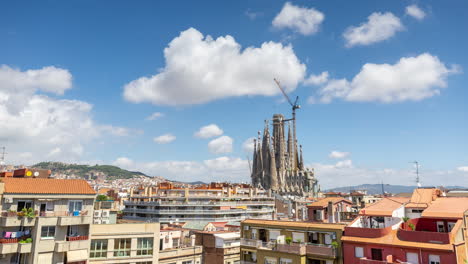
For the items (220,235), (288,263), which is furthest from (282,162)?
(288,263)

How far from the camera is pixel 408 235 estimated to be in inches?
1090

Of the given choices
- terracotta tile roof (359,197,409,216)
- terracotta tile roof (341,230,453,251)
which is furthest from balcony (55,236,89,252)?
terracotta tile roof (359,197,409,216)

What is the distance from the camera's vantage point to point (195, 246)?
42.5 metres

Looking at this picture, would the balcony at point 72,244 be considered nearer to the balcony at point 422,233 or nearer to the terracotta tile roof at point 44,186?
the terracotta tile roof at point 44,186

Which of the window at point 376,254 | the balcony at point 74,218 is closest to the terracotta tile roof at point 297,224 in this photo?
the window at point 376,254

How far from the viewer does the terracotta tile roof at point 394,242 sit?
25531 mm

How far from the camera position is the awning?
30.9m

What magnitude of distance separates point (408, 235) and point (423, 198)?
10.6 m

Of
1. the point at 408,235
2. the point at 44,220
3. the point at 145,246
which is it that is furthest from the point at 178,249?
the point at 408,235

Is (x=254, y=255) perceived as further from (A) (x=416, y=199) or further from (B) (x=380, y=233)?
(A) (x=416, y=199)

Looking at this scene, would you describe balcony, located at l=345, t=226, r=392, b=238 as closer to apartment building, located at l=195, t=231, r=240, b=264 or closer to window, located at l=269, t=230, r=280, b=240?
window, located at l=269, t=230, r=280, b=240

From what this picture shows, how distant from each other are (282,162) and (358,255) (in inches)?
4976

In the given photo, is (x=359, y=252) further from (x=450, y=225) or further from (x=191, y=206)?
(x=191, y=206)

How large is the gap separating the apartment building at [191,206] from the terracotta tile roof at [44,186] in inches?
1914
